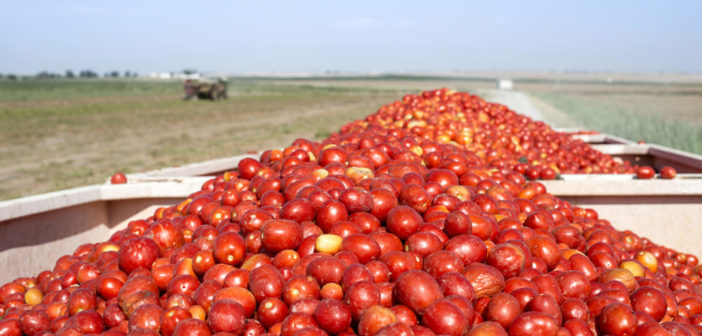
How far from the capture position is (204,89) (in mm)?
42219

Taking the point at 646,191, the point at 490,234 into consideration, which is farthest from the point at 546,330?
the point at 646,191

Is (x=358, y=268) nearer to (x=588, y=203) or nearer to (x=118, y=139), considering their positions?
(x=588, y=203)

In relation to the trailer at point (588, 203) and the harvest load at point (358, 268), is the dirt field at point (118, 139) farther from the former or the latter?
the harvest load at point (358, 268)

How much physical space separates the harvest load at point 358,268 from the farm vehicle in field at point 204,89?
133ft

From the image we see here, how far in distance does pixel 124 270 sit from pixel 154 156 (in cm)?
1265

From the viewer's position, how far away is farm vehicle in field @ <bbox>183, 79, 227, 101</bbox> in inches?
1658

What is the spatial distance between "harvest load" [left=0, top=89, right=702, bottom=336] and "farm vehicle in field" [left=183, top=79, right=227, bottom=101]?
133 ft

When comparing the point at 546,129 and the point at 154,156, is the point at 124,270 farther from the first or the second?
the point at 154,156

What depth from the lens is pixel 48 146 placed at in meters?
16.6

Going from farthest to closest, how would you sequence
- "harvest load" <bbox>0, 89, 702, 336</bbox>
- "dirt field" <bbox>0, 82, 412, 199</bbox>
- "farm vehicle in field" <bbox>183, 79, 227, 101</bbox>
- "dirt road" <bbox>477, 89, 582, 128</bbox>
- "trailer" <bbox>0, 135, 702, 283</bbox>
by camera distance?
"farm vehicle in field" <bbox>183, 79, 227, 101</bbox> → "dirt road" <bbox>477, 89, 582, 128</bbox> → "dirt field" <bbox>0, 82, 412, 199</bbox> → "trailer" <bbox>0, 135, 702, 283</bbox> → "harvest load" <bbox>0, 89, 702, 336</bbox>

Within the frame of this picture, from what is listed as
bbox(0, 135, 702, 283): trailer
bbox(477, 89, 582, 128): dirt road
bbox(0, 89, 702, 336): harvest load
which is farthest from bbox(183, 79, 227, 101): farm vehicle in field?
bbox(0, 89, 702, 336): harvest load

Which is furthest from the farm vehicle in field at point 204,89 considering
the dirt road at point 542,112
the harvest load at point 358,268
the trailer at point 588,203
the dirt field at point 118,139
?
the harvest load at point 358,268

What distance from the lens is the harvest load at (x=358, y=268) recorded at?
2119 millimetres

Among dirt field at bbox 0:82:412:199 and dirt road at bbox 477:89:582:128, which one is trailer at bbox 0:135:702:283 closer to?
dirt field at bbox 0:82:412:199
